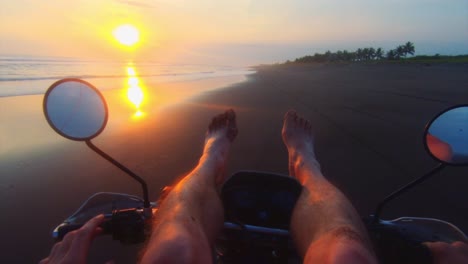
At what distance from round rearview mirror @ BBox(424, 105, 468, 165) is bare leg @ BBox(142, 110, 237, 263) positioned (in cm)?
105

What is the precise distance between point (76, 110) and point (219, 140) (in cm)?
171

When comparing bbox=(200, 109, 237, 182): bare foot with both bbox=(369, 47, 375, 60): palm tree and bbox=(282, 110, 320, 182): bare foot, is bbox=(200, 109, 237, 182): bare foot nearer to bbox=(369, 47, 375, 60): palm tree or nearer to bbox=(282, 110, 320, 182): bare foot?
bbox=(282, 110, 320, 182): bare foot

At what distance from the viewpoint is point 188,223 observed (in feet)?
4.23

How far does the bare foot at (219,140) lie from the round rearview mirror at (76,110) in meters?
0.93

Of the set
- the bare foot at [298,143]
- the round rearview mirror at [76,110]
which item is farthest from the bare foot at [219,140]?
the round rearview mirror at [76,110]

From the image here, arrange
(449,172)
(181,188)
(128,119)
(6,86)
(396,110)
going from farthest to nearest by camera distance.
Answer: (6,86) → (396,110) → (128,119) → (449,172) → (181,188)

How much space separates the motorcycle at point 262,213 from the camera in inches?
50.1

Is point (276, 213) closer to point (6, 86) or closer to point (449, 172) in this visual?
point (449, 172)

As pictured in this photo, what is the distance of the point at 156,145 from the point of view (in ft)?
12.7

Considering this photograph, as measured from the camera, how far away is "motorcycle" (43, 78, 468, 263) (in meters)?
1.27

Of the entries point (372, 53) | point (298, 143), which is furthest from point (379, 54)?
point (298, 143)

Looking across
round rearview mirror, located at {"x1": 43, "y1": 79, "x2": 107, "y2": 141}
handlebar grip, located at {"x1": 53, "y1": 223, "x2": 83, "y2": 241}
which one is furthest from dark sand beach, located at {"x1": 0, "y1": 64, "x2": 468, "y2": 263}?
round rearview mirror, located at {"x1": 43, "y1": 79, "x2": 107, "y2": 141}

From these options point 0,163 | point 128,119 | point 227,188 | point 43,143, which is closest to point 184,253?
point 227,188

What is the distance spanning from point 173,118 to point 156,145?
1626 mm
